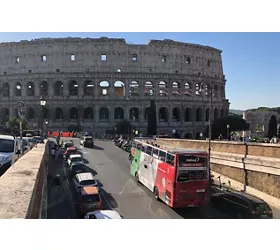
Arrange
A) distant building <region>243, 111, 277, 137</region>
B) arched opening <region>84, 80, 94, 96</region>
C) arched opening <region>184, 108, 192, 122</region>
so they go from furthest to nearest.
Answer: arched opening <region>184, 108, 192, 122</region> → arched opening <region>84, 80, 94, 96</region> → distant building <region>243, 111, 277, 137</region>

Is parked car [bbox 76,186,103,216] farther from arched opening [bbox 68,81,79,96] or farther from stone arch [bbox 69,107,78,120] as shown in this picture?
arched opening [bbox 68,81,79,96]

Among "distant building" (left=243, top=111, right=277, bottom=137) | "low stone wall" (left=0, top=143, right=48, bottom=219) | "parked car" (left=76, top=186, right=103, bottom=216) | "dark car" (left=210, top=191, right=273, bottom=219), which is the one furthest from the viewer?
"distant building" (left=243, top=111, right=277, bottom=137)

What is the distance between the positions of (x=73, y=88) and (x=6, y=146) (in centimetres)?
3659

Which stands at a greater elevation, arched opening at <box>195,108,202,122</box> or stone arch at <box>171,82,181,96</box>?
stone arch at <box>171,82,181,96</box>

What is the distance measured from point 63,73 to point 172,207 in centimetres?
3701

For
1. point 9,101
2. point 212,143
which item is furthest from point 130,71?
point 212,143

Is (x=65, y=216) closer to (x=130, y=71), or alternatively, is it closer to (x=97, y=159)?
(x=97, y=159)

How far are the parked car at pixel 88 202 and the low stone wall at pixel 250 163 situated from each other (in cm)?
366

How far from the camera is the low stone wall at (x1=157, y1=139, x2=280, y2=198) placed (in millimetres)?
12727

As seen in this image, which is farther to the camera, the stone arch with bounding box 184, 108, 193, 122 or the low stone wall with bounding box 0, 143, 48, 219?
the stone arch with bounding box 184, 108, 193, 122

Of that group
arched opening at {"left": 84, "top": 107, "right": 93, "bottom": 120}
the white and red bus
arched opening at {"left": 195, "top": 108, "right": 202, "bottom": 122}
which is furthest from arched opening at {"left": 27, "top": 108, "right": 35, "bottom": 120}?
the white and red bus

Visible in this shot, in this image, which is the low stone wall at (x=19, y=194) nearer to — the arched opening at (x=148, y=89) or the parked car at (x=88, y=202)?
the parked car at (x=88, y=202)

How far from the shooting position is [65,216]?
10.6 meters

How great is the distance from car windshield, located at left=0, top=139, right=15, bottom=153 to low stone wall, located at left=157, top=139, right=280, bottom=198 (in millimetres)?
5598
